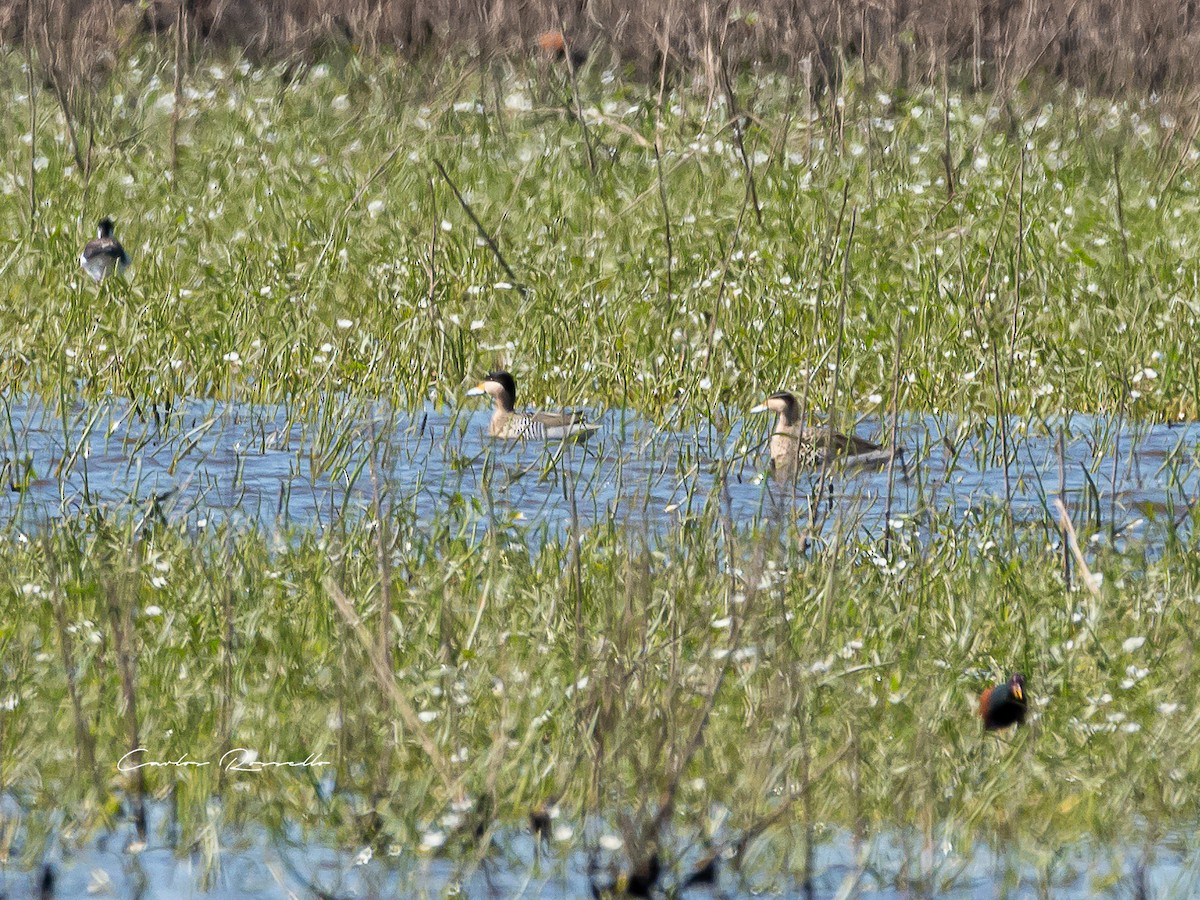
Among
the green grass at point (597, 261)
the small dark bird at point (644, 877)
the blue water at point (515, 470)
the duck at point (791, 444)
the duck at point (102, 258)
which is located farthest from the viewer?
the duck at point (102, 258)

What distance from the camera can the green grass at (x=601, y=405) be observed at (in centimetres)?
410

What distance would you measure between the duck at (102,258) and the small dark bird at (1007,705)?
5.97 m

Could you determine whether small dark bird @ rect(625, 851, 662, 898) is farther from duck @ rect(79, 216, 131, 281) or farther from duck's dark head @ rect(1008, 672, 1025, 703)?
duck @ rect(79, 216, 131, 281)

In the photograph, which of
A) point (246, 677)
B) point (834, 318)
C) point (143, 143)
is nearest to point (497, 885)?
point (246, 677)

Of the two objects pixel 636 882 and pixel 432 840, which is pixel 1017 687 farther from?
pixel 432 840

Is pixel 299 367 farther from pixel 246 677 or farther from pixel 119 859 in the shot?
pixel 119 859

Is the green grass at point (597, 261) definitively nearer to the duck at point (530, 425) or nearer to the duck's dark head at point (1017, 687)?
the duck at point (530, 425)

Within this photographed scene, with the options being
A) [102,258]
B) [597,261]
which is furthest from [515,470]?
[102,258]

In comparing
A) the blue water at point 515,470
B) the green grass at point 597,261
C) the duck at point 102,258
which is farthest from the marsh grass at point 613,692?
the duck at point 102,258

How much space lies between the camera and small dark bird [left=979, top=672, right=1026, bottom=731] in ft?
14.6

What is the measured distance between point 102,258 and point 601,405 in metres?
2.67

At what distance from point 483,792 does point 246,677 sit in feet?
3.68

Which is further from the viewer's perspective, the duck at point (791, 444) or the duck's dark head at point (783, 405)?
the duck's dark head at point (783, 405)

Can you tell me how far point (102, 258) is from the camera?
9.36 meters
